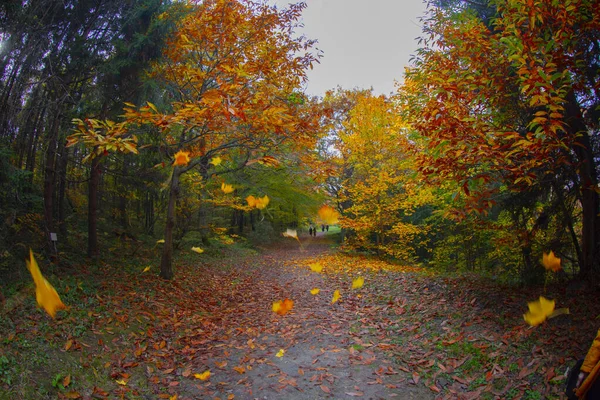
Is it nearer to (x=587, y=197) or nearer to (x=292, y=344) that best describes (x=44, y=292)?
(x=292, y=344)

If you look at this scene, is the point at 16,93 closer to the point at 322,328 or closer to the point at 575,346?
the point at 322,328

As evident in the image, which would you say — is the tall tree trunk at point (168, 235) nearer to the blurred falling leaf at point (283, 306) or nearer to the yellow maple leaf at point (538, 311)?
the blurred falling leaf at point (283, 306)

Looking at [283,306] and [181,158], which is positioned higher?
[181,158]

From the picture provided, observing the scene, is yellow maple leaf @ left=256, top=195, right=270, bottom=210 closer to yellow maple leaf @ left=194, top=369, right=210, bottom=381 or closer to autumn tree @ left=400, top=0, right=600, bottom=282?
autumn tree @ left=400, top=0, right=600, bottom=282

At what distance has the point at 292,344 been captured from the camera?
17.5 ft

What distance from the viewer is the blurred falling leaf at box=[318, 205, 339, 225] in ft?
53.8

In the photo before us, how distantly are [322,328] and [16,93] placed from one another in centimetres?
609

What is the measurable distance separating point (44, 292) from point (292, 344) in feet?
13.2

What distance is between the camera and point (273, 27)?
8.16 metres

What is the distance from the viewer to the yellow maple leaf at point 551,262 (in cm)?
591

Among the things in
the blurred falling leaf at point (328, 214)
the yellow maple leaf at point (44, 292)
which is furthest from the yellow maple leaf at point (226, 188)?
the yellow maple leaf at point (44, 292)

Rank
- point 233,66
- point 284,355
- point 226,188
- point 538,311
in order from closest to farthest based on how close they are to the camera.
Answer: point 284,355
point 538,311
point 233,66
point 226,188

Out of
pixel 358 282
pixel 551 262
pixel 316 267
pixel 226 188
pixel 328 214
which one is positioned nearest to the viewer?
pixel 551 262

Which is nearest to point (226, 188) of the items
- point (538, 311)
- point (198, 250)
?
point (198, 250)
